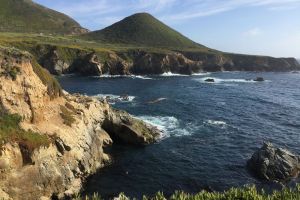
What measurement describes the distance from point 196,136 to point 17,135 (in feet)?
118

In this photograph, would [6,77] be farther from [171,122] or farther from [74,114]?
[171,122]

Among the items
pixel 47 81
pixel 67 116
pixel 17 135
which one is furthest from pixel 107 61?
pixel 17 135

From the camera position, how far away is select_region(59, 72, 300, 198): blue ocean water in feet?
161

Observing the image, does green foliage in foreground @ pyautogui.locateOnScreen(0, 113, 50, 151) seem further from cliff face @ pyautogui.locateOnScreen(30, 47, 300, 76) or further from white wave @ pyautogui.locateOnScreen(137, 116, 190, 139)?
cliff face @ pyautogui.locateOnScreen(30, 47, 300, 76)

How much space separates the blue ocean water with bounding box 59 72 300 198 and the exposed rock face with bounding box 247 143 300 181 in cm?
182

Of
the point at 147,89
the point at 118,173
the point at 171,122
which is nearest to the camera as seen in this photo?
the point at 118,173

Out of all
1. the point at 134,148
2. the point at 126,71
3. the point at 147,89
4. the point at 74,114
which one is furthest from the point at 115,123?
the point at 126,71

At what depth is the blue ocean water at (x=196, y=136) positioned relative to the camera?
49031 millimetres

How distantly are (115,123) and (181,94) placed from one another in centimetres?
5490

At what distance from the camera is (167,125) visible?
75.7 meters

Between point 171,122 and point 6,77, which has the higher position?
point 6,77

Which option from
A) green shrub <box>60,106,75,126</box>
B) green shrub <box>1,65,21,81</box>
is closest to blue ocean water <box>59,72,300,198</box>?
green shrub <box>60,106,75,126</box>

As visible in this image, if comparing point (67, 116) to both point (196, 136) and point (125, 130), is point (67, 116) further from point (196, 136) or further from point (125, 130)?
point (196, 136)

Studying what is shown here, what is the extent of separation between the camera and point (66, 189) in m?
44.3
